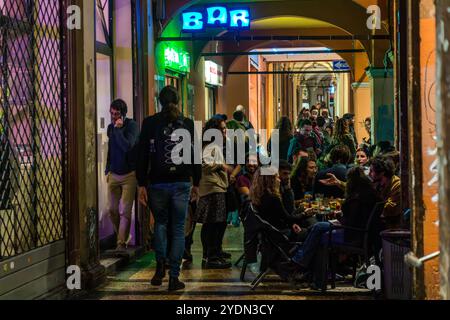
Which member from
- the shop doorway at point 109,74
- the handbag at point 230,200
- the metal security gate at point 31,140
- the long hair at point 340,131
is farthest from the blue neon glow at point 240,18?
the metal security gate at point 31,140

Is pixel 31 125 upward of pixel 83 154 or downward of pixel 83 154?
upward

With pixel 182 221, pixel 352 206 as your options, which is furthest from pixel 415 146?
pixel 182 221

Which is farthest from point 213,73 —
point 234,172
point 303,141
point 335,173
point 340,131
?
point 335,173

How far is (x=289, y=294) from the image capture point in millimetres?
7363

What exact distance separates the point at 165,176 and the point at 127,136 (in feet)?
5.71

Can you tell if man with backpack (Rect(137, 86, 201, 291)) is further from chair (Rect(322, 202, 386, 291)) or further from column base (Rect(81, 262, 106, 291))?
chair (Rect(322, 202, 386, 291))

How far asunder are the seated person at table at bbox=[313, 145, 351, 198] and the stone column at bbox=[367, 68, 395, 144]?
631 cm

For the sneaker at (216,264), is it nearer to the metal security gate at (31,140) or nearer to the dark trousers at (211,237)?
the dark trousers at (211,237)

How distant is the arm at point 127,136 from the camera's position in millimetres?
8875

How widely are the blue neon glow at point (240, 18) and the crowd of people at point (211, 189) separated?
3.71m

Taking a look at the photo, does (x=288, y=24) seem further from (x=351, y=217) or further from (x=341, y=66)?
(x=351, y=217)

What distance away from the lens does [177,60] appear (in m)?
13.8

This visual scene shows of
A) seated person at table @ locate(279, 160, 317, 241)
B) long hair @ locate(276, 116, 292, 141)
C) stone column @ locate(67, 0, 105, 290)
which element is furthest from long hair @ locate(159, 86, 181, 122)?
long hair @ locate(276, 116, 292, 141)

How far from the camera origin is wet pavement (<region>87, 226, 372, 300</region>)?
23.8 ft
